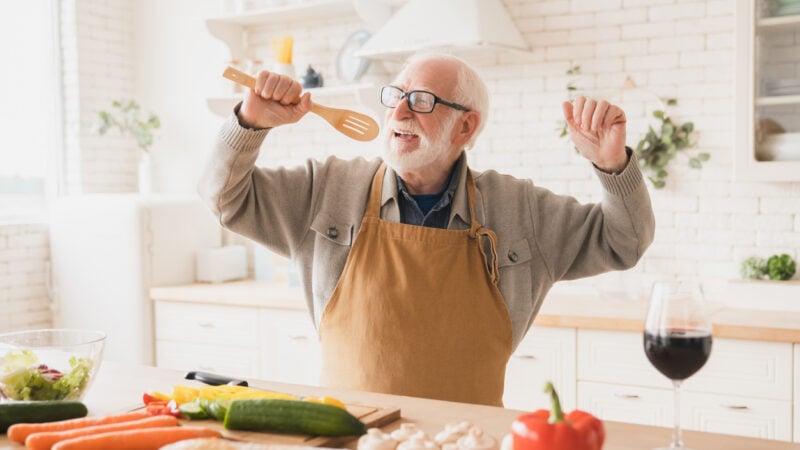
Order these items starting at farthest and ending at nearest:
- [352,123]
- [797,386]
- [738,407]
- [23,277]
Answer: [23,277]
[738,407]
[797,386]
[352,123]

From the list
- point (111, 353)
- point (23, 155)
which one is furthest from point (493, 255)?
point (23, 155)

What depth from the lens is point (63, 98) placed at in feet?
16.7

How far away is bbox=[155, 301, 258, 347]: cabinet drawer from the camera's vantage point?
13.8 feet

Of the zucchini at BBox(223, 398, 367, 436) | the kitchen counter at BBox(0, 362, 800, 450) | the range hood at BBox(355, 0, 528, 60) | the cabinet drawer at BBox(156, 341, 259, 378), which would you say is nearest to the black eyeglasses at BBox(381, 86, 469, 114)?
the kitchen counter at BBox(0, 362, 800, 450)

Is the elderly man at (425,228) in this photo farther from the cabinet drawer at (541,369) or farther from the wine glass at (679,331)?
the cabinet drawer at (541,369)

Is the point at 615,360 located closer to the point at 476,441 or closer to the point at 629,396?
the point at 629,396

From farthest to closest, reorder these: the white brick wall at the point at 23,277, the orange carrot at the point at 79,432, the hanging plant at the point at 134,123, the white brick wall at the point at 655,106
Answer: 1. the hanging plant at the point at 134,123
2. the white brick wall at the point at 23,277
3. the white brick wall at the point at 655,106
4. the orange carrot at the point at 79,432

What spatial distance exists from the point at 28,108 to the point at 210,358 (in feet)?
6.18

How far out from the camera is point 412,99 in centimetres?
243

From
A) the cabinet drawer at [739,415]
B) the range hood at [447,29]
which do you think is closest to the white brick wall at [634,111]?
the range hood at [447,29]

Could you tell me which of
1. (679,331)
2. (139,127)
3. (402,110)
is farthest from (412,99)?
(139,127)

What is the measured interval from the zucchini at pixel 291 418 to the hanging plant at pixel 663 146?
2.69 meters

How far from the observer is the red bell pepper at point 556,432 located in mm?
1168

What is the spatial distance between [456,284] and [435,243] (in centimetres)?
12
